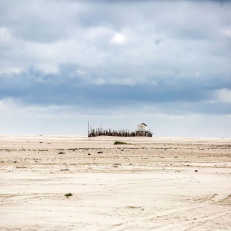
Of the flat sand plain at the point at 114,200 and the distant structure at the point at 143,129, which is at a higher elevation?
the distant structure at the point at 143,129

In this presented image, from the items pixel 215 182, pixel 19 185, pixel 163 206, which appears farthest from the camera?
pixel 215 182

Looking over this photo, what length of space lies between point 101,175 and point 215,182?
3929mm

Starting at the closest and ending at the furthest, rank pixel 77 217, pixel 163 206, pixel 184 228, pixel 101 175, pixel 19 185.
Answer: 1. pixel 184 228
2. pixel 77 217
3. pixel 163 206
4. pixel 19 185
5. pixel 101 175

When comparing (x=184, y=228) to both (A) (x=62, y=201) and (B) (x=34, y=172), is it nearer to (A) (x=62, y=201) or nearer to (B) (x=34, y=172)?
(A) (x=62, y=201)

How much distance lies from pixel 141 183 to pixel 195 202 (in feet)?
10.2

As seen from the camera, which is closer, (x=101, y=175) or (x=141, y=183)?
(x=141, y=183)

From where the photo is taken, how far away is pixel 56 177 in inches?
599

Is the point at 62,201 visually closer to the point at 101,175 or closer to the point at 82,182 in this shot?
the point at 82,182

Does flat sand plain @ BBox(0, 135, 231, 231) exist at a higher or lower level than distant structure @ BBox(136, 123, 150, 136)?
lower

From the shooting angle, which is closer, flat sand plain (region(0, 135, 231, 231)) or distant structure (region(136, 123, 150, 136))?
flat sand plain (region(0, 135, 231, 231))

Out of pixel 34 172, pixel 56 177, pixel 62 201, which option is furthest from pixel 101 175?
pixel 62 201

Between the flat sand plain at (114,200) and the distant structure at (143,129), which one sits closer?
the flat sand plain at (114,200)

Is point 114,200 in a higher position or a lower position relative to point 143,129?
lower

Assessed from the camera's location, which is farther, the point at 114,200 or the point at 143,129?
the point at 143,129
